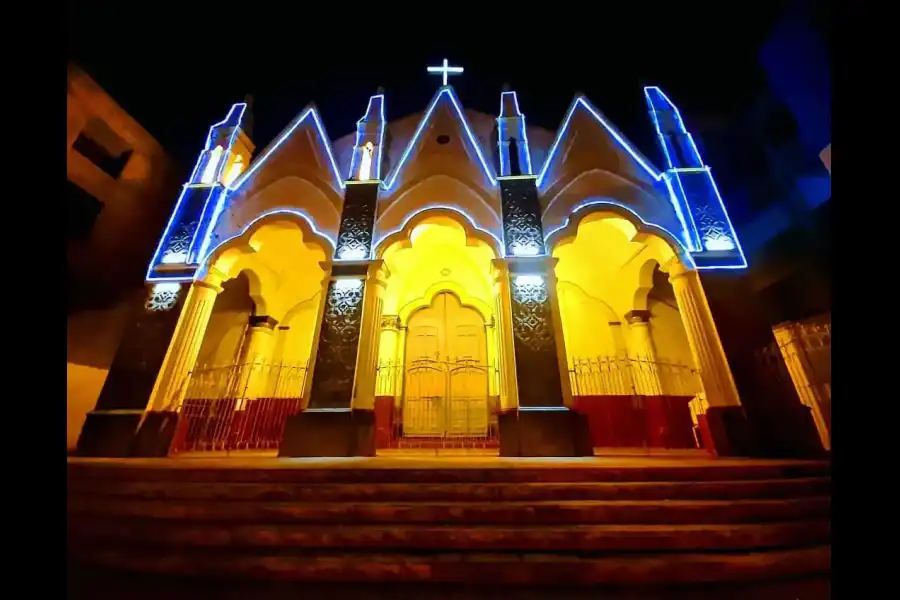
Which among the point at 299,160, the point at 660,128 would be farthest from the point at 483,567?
the point at 660,128

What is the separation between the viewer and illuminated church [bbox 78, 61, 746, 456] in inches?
243

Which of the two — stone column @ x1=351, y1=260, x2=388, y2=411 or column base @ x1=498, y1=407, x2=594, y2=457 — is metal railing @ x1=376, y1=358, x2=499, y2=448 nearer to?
stone column @ x1=351, y1=260, x2=388, y2=411

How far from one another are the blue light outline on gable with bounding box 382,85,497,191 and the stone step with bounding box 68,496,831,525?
21.1ft

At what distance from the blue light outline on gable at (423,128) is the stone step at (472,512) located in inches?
254

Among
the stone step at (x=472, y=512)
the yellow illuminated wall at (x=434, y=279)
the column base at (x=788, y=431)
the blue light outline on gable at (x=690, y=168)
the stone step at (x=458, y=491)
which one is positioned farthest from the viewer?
the yellow illuminated wall at (x=434, y=279)

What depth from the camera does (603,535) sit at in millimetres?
2902

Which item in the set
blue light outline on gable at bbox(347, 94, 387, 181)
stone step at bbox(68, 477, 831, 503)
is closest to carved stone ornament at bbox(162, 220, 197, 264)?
blue light outline on gable at bbox(347, 94, 387, 181)

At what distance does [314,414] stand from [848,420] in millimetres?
6005

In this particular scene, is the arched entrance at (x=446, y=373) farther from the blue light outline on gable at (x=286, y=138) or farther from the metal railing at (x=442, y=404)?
the blue light outline on gable at (x=286, y=138)

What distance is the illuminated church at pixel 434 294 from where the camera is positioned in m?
6.17

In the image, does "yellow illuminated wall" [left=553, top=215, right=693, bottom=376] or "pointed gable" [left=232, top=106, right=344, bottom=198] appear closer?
"pointed gable" [left=232, top=106, right=344, bottom=198]

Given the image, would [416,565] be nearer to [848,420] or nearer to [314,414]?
[848,420]

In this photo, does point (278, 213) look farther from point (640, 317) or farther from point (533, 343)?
point (640, 317)

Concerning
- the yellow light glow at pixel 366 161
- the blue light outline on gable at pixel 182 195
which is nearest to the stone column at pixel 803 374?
the yellow light glow at pixel 366 161
